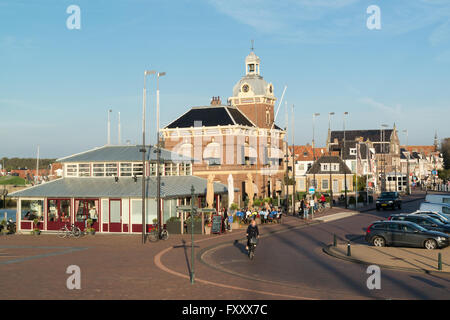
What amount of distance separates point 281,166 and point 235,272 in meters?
59.5

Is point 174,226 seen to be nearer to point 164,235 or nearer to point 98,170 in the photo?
point 164,235

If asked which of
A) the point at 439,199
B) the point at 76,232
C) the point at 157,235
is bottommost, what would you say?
the point at 76,232

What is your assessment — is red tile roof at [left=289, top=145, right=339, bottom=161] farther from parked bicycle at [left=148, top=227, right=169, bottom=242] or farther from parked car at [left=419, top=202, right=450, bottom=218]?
parked bicycle at [left=148, top=227, right=169, bottom=242]

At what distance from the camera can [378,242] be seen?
27.5m

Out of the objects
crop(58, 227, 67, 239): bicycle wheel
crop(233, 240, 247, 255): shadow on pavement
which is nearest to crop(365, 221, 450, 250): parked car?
crop(233, 240, 247, 255): shadow on pavement

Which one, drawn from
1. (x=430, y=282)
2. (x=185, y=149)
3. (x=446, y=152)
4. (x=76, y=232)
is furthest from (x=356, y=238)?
(x=446, y=152)

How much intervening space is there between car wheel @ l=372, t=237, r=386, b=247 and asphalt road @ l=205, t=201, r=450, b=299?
2913 mm

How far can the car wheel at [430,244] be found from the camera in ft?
85.4

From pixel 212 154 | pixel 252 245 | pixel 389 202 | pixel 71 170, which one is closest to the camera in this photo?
pixel 252 245

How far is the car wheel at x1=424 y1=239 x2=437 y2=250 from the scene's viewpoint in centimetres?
2602

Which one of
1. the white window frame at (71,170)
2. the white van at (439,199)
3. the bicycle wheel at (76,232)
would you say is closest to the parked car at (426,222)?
the white van at (439,199)

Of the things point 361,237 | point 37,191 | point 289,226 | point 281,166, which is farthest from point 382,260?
point 281,166

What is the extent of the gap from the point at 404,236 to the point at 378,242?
55.6 inches

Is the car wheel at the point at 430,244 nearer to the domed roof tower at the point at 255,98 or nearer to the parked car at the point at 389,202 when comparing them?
the parked car at the point at 389,202
